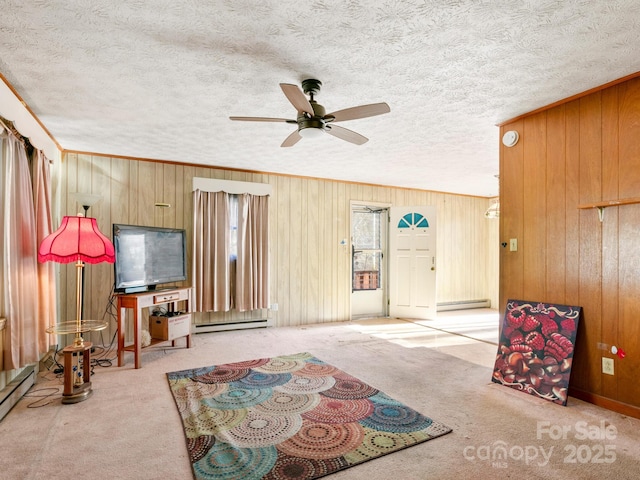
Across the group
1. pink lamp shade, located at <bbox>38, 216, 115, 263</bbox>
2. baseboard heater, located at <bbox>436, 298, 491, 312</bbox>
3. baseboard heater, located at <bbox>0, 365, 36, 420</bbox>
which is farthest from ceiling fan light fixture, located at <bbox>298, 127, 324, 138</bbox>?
baseboard heater, located at <bbox>436, 298, 491, 312</bbox>

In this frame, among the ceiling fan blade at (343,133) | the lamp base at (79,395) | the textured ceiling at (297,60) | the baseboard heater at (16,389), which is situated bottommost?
the lamp base at (79,395)

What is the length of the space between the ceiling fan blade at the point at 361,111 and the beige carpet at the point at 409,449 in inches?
84.0

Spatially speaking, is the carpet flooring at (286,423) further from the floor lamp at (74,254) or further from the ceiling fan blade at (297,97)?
the ceiling fan blade at (297,97)

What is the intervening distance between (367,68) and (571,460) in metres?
2.70

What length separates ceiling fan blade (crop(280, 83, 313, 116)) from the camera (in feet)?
6.83

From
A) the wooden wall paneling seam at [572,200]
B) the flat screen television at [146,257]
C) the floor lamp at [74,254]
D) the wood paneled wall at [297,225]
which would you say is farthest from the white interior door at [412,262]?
the floor lamp at [74,254]

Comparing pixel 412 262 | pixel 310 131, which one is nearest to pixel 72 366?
pixel 310 131

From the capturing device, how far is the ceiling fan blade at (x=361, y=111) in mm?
2291

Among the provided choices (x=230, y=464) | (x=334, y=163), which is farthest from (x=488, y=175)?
(x=230, y=464)

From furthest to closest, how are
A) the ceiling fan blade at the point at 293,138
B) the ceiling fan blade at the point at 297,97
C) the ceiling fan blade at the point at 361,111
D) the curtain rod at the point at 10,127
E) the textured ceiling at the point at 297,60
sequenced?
the ceiling fan blade at the point at 293,138 → the curtain rod at the point at 10,127 → the ceiling fan blade at the point at 361,111 → the ceiling fan blade at the point at 297,97 → the textured ceiling at the point at 297,60

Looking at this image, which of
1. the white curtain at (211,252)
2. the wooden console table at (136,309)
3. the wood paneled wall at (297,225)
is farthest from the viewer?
the white curtain at (211,252)

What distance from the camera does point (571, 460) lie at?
202cm

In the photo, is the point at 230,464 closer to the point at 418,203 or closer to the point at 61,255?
the point at 61,255

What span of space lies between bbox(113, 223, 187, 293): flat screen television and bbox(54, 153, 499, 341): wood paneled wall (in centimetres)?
48
